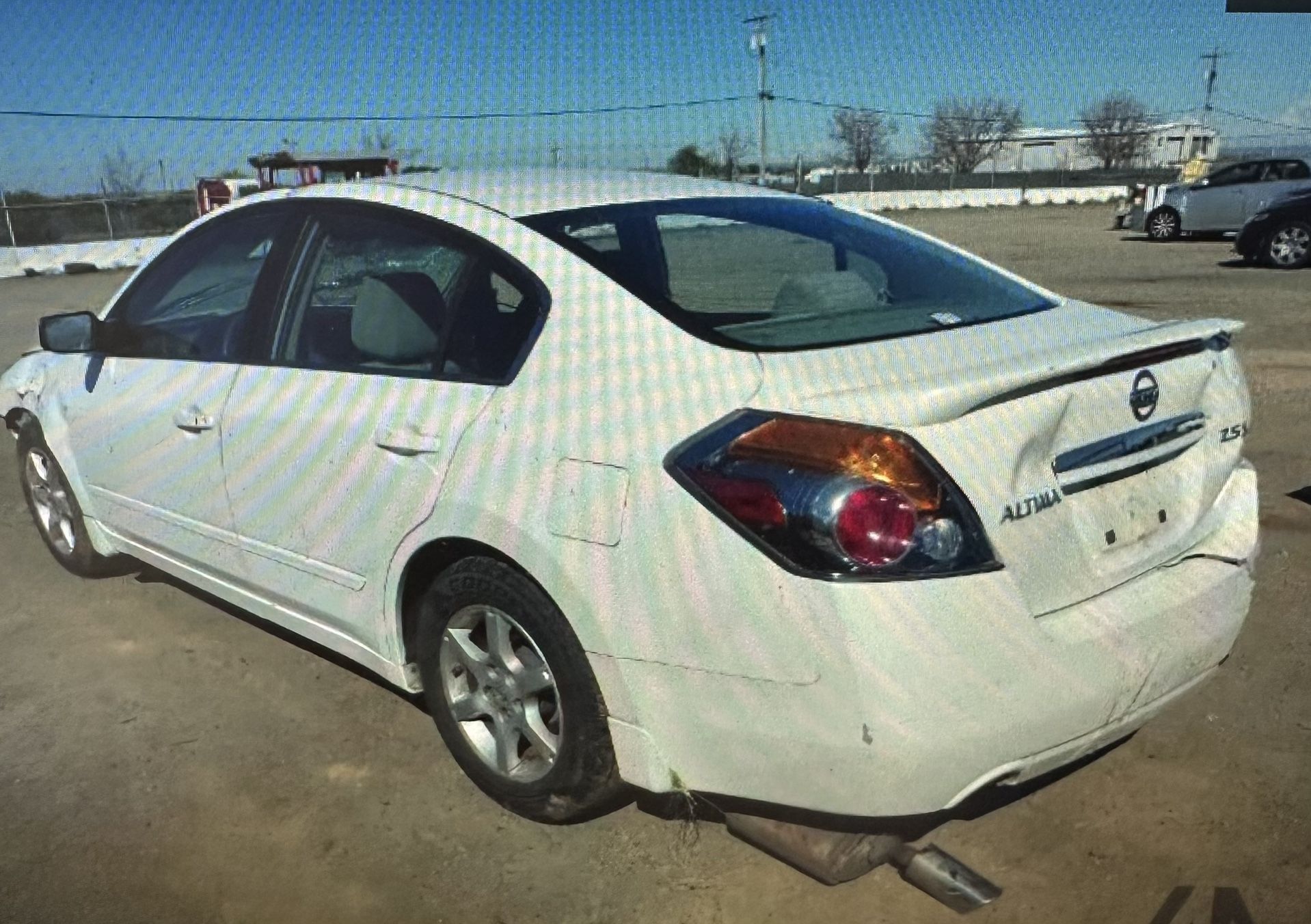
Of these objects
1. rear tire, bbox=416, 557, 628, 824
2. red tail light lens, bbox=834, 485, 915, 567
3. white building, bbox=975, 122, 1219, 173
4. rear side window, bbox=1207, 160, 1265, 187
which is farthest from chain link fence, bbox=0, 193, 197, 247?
white building, bbox=975, 122, 1219, 173

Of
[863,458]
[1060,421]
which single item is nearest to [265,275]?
[863,458]

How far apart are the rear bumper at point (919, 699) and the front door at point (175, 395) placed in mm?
1735

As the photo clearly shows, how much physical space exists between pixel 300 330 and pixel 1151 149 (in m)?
83.3

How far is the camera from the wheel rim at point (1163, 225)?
71.3ft

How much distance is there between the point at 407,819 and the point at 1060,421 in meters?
1.88

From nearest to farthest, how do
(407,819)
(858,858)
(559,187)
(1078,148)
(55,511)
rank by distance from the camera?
(858,858), (407,819), (559,187), (55,511), (1078,148)

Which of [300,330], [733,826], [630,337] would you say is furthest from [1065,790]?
[300,330]

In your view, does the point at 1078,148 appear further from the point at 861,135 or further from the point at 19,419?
the point at 19,419

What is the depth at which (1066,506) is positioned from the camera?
2.18 metres

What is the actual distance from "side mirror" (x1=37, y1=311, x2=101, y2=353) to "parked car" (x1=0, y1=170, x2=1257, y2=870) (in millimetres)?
504

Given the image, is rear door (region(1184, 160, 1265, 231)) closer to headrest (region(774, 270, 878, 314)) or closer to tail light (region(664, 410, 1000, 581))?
headrest (region(774, 270, 878, 314))

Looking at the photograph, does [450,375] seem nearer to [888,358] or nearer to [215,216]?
[888,358]

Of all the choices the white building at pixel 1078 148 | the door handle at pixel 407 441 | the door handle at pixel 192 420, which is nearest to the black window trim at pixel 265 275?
the door handle at pixel 192 420

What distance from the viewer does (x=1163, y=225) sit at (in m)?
22.0
